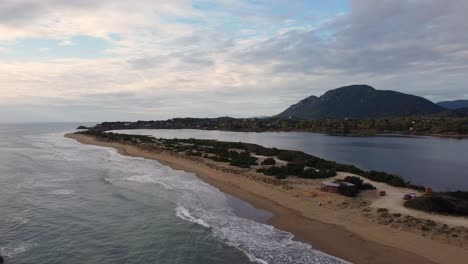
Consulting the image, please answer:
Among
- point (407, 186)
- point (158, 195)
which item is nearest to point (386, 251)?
point (407, 186)

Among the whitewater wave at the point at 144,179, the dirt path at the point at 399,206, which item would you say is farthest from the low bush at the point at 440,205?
the whitewater wave at the point at 144,179

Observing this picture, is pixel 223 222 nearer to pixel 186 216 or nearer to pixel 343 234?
pixel 186 216

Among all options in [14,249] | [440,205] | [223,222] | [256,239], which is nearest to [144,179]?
[223,222]

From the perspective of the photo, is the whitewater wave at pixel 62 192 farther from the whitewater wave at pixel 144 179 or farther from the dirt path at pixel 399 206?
the dirt path at pixel 399 206

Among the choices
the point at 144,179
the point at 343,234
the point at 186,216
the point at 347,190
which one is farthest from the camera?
the point at 144,179

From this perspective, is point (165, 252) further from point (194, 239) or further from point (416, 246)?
point (416, 246)
